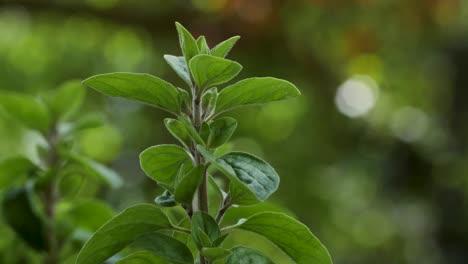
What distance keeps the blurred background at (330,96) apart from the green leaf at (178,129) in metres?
1.97

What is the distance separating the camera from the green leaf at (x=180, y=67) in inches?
15.1

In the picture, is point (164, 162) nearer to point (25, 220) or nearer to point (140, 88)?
point (140, 88)

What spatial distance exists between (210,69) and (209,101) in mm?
26

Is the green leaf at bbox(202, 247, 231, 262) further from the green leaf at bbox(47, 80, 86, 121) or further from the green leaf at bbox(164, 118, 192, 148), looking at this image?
the green leaf at bbox(47, 80, 86, 121)

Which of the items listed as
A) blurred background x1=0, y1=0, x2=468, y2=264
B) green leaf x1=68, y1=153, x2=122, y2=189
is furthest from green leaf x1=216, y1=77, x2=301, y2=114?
blurred background x1=0, y1=0, x2=468, y2=264

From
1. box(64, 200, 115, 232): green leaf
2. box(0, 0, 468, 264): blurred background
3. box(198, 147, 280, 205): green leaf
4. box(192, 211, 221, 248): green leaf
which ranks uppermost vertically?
box(198, 147, 280, 205): green leaf

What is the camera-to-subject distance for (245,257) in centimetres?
36

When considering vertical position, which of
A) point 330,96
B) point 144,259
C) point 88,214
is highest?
point 144,259

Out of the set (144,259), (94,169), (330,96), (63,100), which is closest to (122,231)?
(144,259)

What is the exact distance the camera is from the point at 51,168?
0.59 metres

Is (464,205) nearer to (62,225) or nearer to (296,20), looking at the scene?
(296,20)

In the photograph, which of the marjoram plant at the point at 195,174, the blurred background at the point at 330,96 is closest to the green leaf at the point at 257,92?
the marjoram plant at the point at 195,174

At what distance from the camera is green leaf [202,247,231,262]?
1.14 ft

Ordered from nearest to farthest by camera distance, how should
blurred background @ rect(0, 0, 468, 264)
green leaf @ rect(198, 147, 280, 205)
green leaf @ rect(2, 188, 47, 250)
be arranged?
green leaf @ rect(198, 147, 280, 205), green leaf @ rect(2, 188, 47, 250), blurred background @ rect(0, 0, 468, 264)
